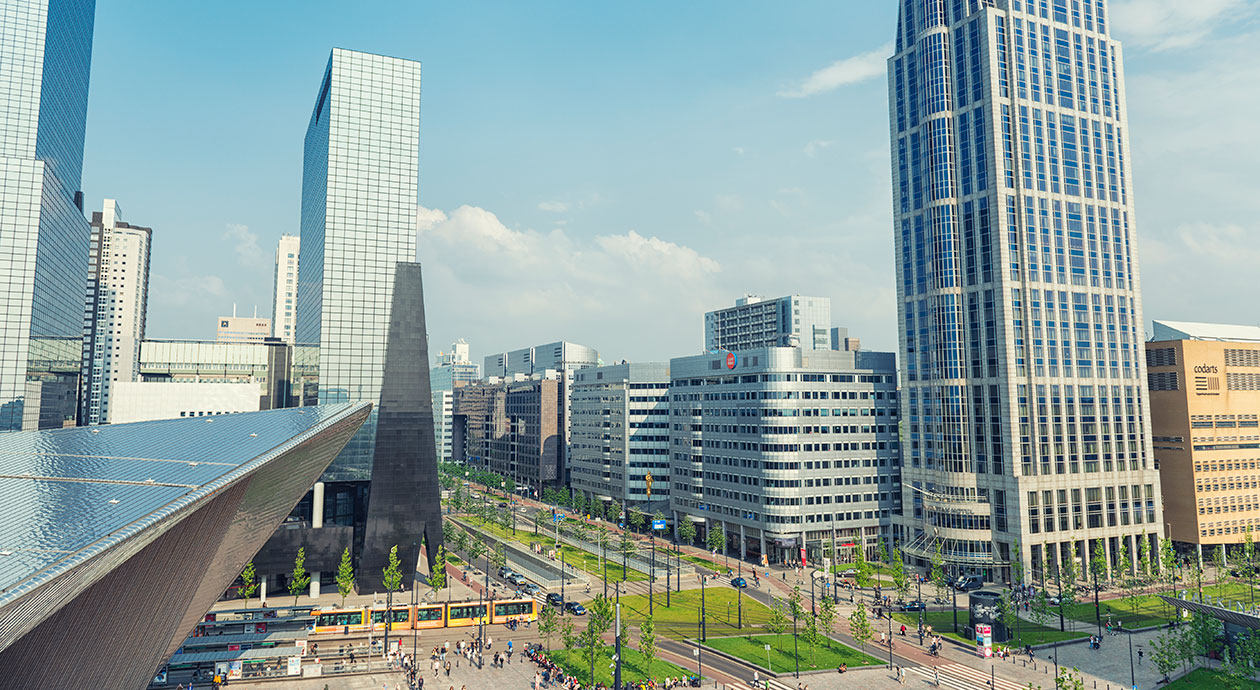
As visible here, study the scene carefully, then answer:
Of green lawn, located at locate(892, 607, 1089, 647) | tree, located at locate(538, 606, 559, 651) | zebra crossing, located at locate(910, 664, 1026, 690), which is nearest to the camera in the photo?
zebra crossing, located at locate(910, 664, 1026, 690)

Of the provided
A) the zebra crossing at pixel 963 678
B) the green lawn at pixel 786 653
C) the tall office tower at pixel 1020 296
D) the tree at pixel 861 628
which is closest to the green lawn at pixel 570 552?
the green lawn at pixel 786 653

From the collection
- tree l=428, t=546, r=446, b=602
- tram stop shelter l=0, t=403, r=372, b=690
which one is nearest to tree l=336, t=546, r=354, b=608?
tree l=428, t=546, r=446, b=602

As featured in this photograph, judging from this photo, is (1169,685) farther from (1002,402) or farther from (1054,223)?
(1054,223)

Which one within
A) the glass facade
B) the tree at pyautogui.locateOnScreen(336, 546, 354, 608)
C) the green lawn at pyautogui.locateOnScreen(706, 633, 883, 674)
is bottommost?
the green lawn at pyautogui.locateOnScreen(706, 633, 883, 674)

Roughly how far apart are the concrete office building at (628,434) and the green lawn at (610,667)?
78.6 meters

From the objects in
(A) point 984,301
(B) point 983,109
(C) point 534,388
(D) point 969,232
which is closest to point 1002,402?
(A) point 984,301

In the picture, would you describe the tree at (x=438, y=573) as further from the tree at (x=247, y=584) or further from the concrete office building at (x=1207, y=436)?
the concrete office building at (x=1207, y=436)

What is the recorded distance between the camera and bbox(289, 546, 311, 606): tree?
77900 millimetres

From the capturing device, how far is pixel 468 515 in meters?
149

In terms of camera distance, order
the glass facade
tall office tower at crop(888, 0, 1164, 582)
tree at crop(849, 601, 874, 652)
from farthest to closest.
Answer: tall office tower at crop(888, 0, 1164, 582) → the glass facade → tree at crop(849, 601, 874, 652)

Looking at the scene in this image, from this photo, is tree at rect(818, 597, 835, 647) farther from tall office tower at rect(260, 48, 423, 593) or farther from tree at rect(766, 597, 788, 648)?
tall office tower at rect(260, 48, 423, 593)

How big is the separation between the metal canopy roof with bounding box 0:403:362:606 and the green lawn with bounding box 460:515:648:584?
62.3m

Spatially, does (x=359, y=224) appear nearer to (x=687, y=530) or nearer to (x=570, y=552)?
(x=570, y=552)

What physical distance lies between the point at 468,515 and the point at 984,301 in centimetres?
10288
